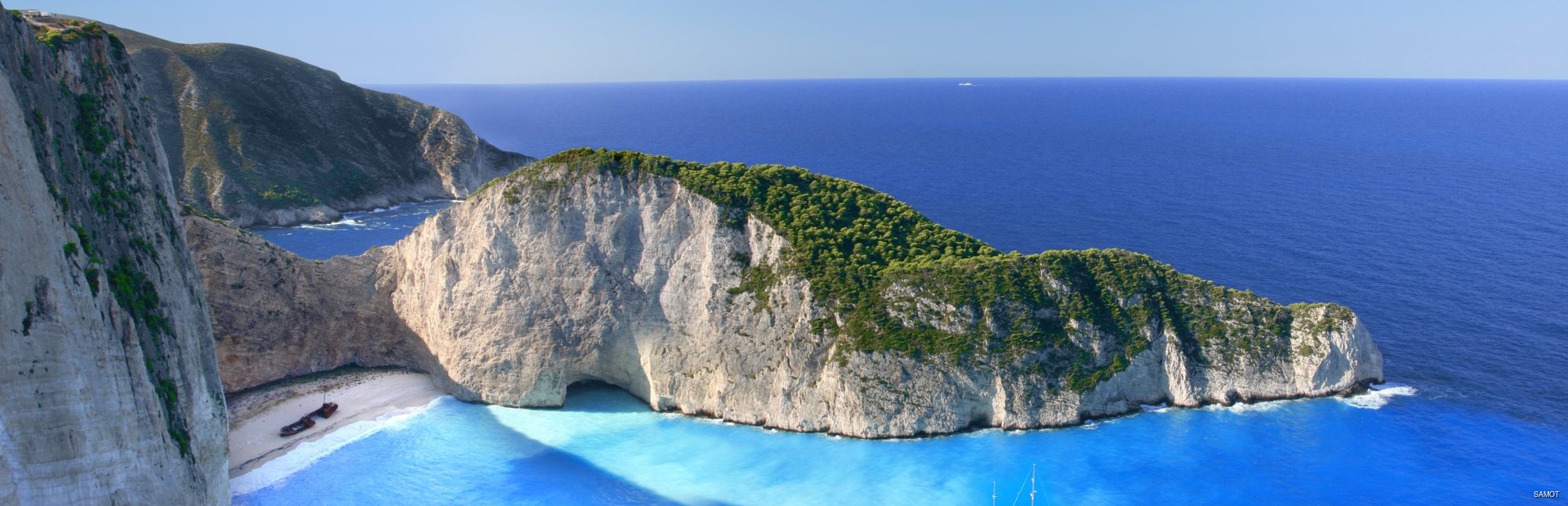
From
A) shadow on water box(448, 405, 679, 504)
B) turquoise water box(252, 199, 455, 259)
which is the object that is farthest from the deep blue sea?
turquoise water box(252, 199, 455, 259)

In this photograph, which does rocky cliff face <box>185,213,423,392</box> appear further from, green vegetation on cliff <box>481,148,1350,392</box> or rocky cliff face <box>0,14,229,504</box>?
rocky cliff face <box>0,14,229,504</box>

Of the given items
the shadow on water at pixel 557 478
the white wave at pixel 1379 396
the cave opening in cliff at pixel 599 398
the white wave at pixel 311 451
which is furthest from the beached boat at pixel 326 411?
the white wave at pixel 1379 396

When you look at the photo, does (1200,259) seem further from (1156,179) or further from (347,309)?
(347,309)

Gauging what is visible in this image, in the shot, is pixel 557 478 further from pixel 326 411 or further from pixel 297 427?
pixel 297 427

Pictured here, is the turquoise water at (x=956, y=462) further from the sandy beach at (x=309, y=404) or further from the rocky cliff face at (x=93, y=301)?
the rocky cliff face at (x=93, y=301)

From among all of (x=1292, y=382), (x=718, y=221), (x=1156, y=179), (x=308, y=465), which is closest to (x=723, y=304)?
(x=718, y=221)

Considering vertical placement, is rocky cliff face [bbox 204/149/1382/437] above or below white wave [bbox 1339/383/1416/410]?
above
